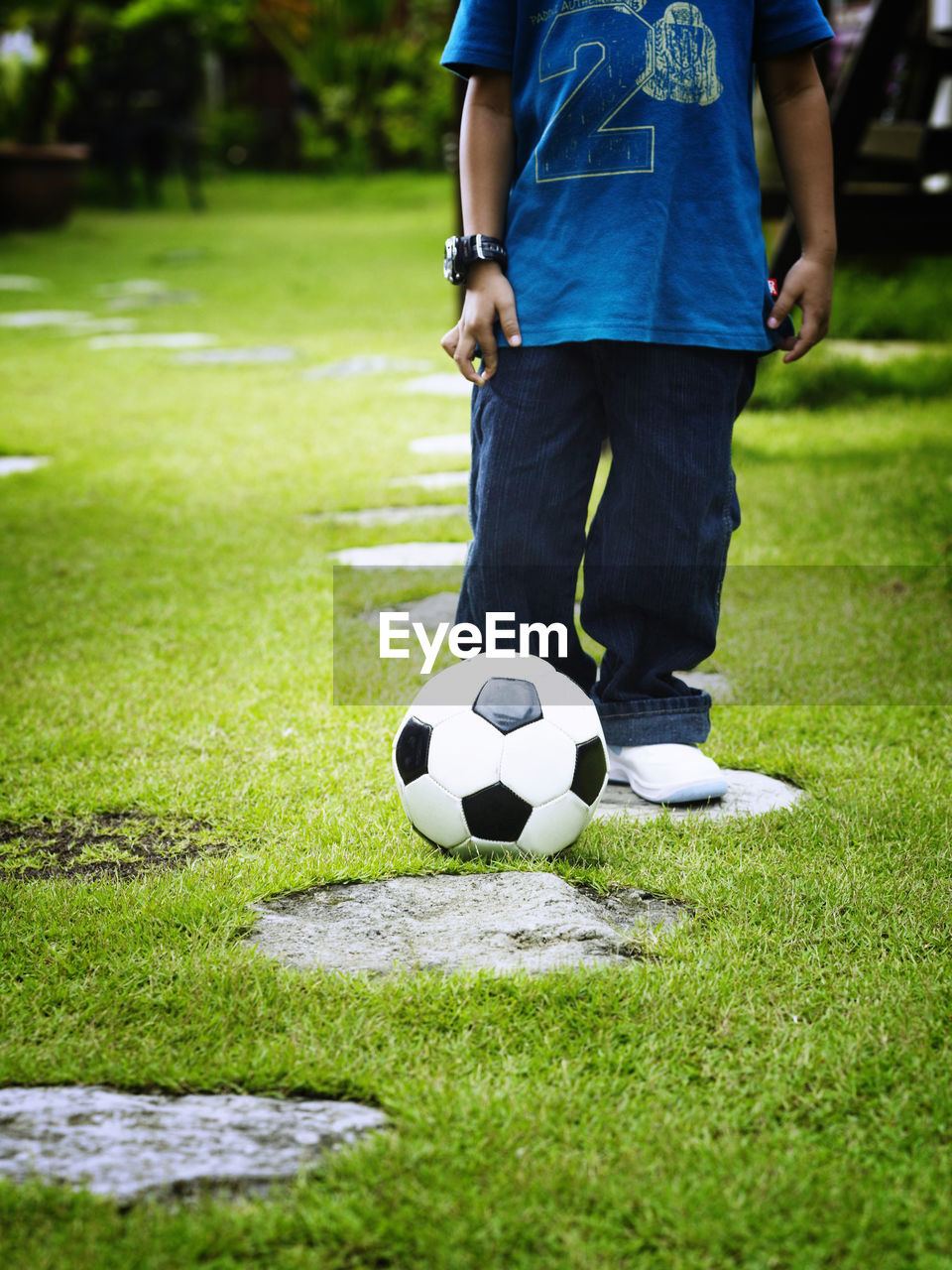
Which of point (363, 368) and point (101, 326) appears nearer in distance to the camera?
point (363, 368)

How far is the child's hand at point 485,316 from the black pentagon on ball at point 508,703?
46 centimetres

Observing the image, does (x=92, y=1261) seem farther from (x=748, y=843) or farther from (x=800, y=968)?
(x=748, y=843)

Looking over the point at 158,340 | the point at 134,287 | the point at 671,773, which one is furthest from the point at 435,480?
the point at 134,287

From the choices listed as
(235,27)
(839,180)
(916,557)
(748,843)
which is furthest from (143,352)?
(235,27)

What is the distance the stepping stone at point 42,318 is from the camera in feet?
24.5

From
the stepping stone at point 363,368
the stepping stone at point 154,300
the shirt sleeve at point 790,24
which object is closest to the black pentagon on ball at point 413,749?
the shirt sleeve at point 790,24

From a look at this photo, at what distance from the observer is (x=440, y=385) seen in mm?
5594

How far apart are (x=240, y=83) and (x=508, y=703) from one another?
69.0ft

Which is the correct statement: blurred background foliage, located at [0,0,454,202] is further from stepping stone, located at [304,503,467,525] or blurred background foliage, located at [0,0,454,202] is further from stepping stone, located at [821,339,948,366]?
stepping stone, located at [304,503,467,525]

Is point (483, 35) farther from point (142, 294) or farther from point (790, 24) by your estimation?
point (142, 294)

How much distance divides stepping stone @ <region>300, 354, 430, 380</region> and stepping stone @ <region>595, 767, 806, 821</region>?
4131 mm

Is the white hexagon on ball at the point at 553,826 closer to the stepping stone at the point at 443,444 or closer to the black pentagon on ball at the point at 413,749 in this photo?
the black pentagon on ball at the point at 413,749

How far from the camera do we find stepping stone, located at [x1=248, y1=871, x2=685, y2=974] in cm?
147

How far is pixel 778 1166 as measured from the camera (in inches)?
44.6
